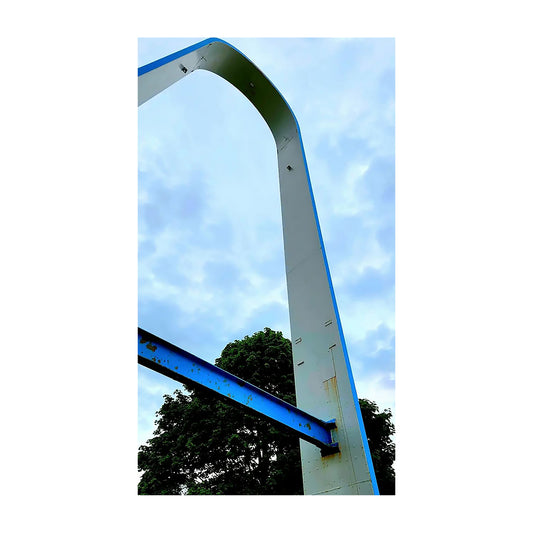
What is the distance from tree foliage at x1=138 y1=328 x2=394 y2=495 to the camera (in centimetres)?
1239

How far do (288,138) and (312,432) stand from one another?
422 centimetres

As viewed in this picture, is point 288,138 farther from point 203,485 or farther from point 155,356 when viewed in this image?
point 203,485

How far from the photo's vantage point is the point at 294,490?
39.6 ft

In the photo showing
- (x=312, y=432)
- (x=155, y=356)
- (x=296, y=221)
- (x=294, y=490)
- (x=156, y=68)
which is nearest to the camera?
(x=155, y=356)

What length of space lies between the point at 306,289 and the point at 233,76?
3.57 m

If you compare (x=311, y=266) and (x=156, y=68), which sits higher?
(x=156, y=68)

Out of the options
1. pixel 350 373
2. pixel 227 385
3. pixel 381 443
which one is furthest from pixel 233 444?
pixel 227 385

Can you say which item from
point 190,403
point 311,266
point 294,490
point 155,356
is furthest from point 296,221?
point 190,403

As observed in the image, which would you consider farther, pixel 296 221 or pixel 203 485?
pixel 203 485

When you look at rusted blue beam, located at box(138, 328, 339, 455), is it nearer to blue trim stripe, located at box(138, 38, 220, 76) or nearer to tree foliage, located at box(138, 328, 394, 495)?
blue trim stripe, located at box(138, 38, 220, 76)

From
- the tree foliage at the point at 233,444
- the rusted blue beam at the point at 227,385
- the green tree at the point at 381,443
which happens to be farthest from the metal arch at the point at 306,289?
the green tree at the point at 381,443

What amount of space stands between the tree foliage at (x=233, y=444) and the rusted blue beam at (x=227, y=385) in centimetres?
956

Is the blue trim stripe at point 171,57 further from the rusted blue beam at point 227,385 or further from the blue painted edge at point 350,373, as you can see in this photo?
the rusted blue beam at point 227,385

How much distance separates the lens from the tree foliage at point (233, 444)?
1239cm
